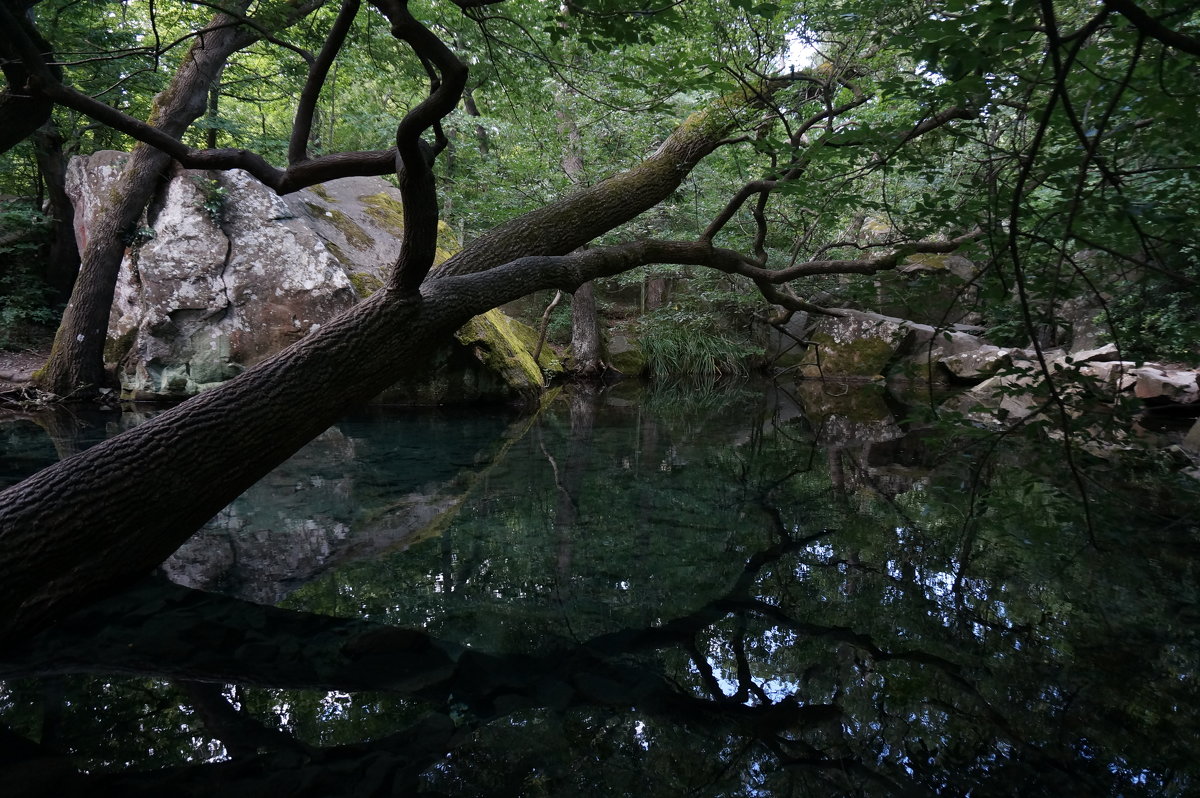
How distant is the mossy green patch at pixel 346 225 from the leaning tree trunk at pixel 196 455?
6037 mm

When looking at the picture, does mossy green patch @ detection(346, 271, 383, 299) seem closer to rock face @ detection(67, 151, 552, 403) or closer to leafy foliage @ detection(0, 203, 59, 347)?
rock face @ detection(67, 151, 552, 403)

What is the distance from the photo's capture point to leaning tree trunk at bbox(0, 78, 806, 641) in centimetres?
233

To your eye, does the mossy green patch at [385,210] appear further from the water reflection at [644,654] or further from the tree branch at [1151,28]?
the tree branch at [1151,28]

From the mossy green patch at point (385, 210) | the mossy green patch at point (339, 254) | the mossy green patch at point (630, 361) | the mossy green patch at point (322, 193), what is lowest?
the mossy green patch at point (339, 254)

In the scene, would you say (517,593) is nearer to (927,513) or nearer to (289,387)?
(289,387)

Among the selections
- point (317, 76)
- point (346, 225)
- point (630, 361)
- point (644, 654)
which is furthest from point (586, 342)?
point (644, 654)

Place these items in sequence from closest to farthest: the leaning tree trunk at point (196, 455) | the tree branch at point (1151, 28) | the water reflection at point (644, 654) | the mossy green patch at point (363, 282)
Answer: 1. the tree branch at point (1151, 28)
2. the water reflection at point (644, 654)
3. the leaning tree trunk at point (196, 455)
4. the mossy green patch at point (363, 282)

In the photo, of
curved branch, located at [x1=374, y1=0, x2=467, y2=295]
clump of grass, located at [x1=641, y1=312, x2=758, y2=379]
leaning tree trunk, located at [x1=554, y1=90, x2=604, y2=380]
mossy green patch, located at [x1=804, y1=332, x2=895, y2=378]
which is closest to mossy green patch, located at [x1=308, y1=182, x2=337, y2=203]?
leaning tree trunk, located at [x1=554, y1=90, x2=604, y2=380]

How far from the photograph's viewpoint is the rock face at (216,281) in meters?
8.06

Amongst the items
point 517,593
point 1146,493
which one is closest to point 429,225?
point 517,593

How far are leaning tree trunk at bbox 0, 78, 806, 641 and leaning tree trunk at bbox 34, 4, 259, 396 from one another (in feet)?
20.9

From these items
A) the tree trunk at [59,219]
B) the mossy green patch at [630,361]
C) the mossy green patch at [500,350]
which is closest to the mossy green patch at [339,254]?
the mossy green patch at [500,350]

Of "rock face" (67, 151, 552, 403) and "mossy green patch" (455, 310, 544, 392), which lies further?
"mossy green patch" (455, 310, 544, 392)

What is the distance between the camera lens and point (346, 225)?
9430mm
